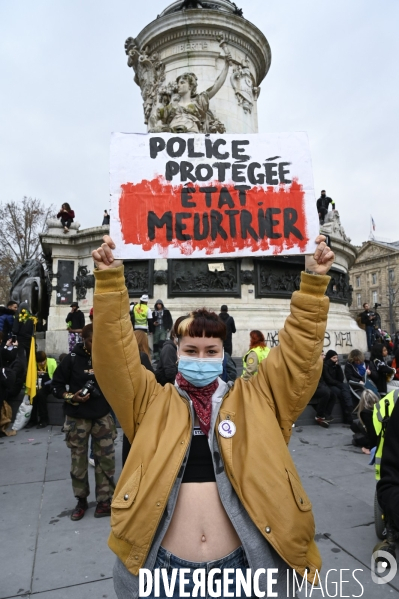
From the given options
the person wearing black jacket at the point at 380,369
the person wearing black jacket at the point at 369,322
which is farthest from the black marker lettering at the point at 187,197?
the person wearing black jacket at the point at 369,322

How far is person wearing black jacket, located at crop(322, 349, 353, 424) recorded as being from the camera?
8.04 metres

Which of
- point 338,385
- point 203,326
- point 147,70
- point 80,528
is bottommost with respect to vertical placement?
point 80,528

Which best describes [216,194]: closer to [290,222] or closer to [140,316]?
[290,222]

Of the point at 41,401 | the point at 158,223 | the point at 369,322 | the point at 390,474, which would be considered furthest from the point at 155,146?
the point at 369,322

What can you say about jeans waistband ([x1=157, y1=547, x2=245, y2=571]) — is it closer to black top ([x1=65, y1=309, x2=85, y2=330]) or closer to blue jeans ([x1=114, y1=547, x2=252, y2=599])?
blue jeans ([x1=114, y1=547, x2=252, y2=599])

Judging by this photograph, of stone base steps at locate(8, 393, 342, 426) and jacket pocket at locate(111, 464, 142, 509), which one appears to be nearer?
jacket pocket at locate(111, 464, 142, 509)

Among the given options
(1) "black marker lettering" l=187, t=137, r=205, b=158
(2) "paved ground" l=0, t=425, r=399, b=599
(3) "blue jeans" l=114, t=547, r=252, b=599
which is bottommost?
(2) "paved ground" l=0, t=425, r=399, b=599

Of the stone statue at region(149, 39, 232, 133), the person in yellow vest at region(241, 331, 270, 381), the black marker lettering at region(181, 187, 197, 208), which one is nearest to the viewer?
the black marker lettering at region(181, 187, 197, 208)

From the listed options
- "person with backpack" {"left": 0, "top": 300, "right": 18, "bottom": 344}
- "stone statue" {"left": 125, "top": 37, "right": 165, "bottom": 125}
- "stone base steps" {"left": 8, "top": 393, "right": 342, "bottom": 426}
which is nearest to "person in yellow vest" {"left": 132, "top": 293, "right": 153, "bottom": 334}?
"stone base steps" {"left": 8, "top": 393, "right": 342, "bottom": 426}

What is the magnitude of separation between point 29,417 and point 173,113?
40.5 ft

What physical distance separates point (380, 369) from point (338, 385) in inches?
61.5

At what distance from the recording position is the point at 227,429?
1782 millimetres

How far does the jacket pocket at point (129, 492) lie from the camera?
167cm

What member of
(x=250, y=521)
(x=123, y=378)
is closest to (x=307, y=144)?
(x=123, y=378)
